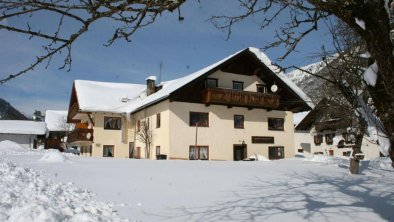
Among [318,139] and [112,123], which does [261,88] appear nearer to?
[112,123]

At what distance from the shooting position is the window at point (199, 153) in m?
26.5

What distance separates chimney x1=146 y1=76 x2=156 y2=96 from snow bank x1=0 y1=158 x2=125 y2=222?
2607 cm

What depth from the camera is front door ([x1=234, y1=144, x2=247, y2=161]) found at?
92.6 ft

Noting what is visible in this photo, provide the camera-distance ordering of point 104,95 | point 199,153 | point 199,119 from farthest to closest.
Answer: point 104,95, point 199,119, point 199,153

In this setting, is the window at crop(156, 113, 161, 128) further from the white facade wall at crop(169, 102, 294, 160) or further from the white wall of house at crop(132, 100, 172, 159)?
the white facade wall at crop(169, 102, 294, 160)

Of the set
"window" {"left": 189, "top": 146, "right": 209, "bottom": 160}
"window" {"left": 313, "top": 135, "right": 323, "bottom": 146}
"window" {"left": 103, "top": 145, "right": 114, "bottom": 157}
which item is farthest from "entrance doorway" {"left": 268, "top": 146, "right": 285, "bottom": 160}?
"window" {"left": 313, "top": 135, "right": 323, "bottom": 146}

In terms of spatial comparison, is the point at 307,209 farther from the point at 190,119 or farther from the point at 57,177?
the point at 190,119

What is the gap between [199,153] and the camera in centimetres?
2675

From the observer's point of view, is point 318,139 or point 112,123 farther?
point 318,139

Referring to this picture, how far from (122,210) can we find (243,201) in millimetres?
2921

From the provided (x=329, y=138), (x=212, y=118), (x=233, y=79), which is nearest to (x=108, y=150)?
(x=212, y=118)

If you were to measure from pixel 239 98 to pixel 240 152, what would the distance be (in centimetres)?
400

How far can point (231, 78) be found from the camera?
2897 cm

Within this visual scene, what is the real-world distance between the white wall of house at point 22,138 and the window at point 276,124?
3337 cm
